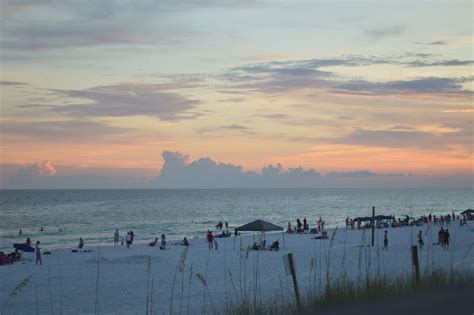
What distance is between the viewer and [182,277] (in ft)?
49.1

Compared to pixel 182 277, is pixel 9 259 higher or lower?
lower

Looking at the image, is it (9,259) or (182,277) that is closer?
(182,277)

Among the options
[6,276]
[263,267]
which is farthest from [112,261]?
[263,267]

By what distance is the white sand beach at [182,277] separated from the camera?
13891mm

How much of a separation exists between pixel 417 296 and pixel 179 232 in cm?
5407

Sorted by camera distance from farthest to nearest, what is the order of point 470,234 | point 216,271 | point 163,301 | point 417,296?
point 470,234 → point 216,271 → point 163,301 → point 417,296

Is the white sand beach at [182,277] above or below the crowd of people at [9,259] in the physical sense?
above

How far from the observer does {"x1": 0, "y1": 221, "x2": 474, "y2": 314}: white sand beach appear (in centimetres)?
1389

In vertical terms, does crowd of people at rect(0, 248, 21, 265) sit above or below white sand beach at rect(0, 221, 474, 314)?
below

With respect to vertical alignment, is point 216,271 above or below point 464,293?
below

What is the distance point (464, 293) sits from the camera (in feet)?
30.1

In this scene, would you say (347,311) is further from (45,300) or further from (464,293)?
(45,300)

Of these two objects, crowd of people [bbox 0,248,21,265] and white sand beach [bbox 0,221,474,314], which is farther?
crowd of people [bbox 0,248,21,265]

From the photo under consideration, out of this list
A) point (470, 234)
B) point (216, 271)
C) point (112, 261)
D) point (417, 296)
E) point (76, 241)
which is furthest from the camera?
point (76, 241)
